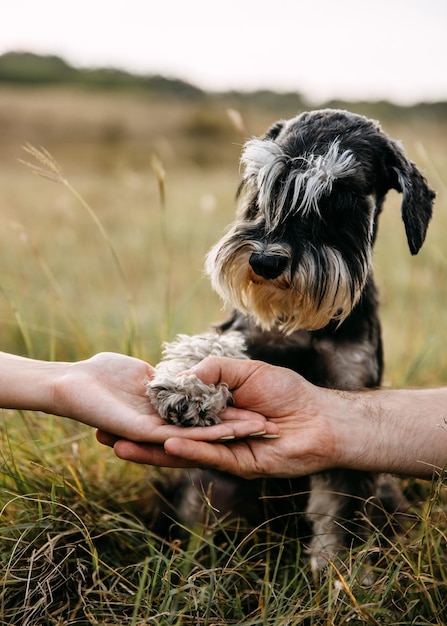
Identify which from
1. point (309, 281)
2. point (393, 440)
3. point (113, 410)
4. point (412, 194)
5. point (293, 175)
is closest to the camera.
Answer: point (113, 410)

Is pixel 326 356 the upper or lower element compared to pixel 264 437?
upper

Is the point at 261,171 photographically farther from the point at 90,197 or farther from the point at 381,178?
the point at 90,197

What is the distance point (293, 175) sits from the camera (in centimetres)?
306

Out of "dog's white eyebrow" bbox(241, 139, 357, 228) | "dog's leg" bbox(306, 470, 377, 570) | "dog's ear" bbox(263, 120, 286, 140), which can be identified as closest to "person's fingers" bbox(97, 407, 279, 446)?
"dog's leg" bbox(306, 470, 377, 570)

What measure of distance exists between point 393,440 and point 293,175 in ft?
4.47

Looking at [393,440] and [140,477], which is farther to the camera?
[140,477]

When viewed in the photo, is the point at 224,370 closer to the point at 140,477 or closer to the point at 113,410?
the point at 113,410

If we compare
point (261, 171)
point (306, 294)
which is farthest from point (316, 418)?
point (261, 171)

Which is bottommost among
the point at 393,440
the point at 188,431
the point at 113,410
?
the point at 393,440

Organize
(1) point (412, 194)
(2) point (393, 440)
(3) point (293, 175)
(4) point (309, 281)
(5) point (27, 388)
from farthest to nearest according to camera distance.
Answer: (1) point (412, 194)
(3) point (293, 175)
(4) point (309, 281)
(2) point (393, 440)
(5) point (27, 388)

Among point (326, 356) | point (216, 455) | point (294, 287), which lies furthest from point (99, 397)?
point (326, 356)

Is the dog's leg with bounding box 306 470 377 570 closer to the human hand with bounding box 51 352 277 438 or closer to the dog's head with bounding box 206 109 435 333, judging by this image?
the human hand with bounding box 51 352 277 438

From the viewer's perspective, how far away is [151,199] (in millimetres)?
15211

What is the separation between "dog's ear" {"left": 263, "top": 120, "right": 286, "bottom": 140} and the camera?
3.78 meters
